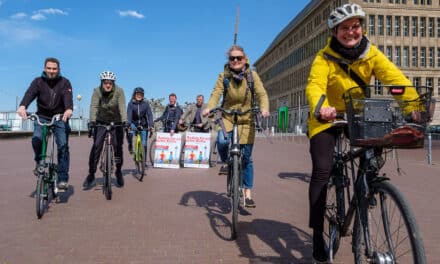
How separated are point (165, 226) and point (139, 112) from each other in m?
5.54

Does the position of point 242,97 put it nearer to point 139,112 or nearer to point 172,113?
point 139,112

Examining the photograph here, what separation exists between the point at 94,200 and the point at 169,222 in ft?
6.23

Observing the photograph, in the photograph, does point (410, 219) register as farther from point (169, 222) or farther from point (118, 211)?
point (118, 211)

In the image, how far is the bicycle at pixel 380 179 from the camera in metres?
2.20

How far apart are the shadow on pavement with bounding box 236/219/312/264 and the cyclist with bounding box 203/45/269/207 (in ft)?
2.82

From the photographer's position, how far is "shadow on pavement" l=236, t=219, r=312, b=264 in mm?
3635

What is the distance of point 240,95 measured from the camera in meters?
5.33

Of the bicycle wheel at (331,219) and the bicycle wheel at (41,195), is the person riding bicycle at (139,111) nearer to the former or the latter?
the bicycle wheel at (41,195)

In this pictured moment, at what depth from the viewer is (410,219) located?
6.85ft

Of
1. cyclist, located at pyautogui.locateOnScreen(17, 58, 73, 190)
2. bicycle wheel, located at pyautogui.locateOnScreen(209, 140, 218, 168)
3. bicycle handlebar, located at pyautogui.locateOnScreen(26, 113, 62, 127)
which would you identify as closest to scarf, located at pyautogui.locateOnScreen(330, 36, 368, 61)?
bicycle handlebar, located at pyautogui.locateOnScreen(26, 113, 62, 127)

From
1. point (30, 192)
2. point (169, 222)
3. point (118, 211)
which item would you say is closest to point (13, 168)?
point (30, 192)

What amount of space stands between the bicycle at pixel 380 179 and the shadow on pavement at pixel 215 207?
186cm

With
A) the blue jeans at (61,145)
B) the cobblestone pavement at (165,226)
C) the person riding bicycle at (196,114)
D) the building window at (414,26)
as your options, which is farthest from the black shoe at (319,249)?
the building window at (414,26)

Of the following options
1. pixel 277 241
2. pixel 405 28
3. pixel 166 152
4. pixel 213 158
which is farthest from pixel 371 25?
pixel 277 241
